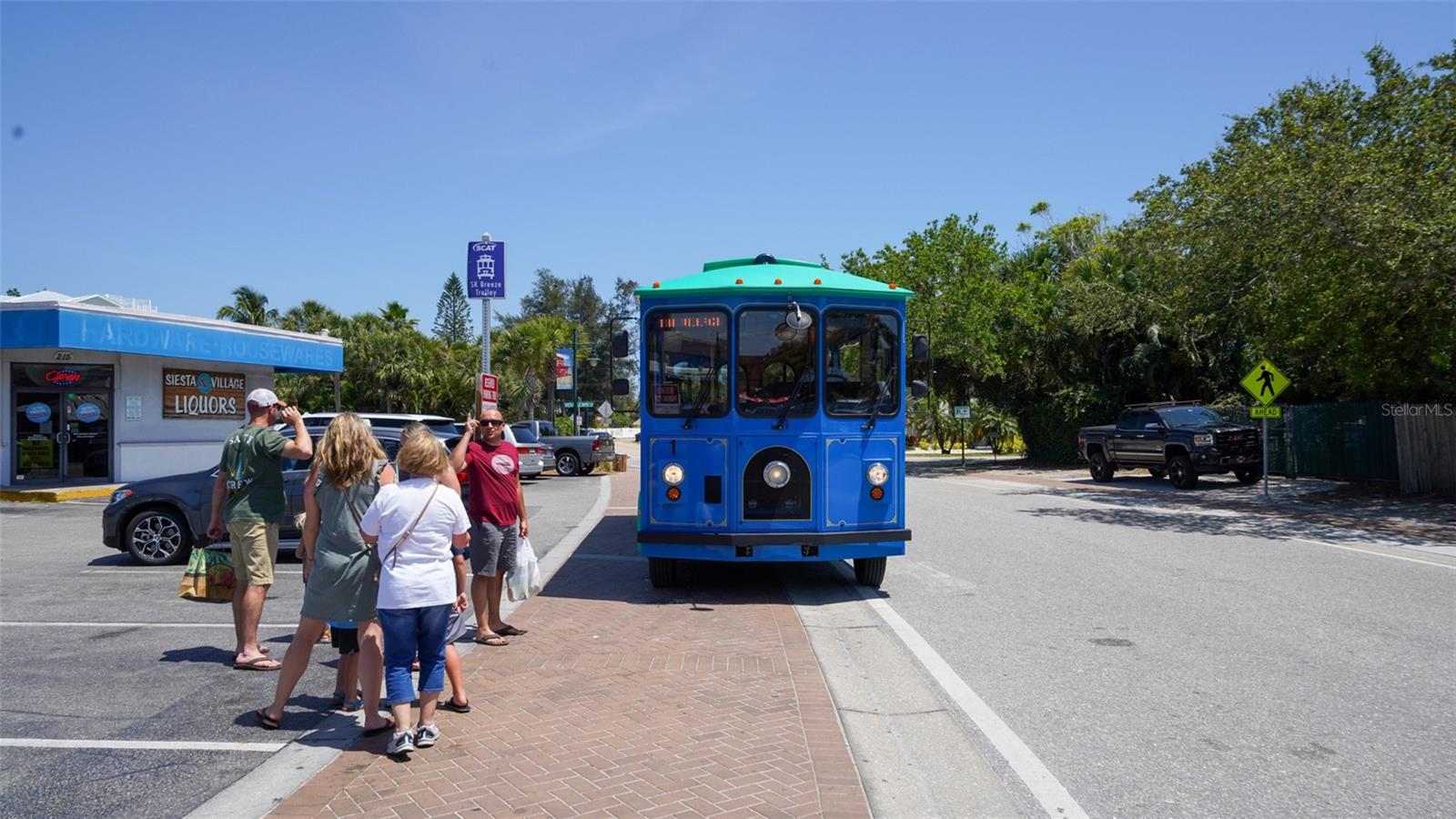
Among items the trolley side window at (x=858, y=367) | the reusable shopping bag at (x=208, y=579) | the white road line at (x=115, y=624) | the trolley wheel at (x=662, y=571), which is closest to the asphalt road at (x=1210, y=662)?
the trolley side window at (x=858, y=367)

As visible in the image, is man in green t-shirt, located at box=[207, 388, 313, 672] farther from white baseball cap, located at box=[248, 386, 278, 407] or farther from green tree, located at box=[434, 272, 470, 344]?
green tree, located at box=[434, 272, 470, 344]

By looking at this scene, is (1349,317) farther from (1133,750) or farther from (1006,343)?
(1006,343)

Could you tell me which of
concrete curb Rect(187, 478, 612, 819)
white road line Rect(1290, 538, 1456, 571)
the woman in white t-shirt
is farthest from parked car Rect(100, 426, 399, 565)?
white road line Rect(1290, 538, 1456, 571)

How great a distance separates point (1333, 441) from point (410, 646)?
25.2 m

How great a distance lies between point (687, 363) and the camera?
30.6 ft

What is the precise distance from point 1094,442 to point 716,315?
20679 mm

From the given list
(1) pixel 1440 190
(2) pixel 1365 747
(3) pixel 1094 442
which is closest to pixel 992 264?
(3) pixel 1094 442

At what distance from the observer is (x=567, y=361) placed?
150ft

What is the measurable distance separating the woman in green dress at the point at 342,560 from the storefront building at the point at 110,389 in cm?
1741

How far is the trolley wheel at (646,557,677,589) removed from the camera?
9.61m

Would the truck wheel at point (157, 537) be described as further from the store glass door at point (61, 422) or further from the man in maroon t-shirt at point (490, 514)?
the store glass door at point (61, 422)

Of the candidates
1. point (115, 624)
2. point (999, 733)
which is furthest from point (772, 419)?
point (115, 624)

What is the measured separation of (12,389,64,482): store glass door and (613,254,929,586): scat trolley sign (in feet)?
57.1

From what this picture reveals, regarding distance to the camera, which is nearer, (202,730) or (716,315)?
(202,730)
